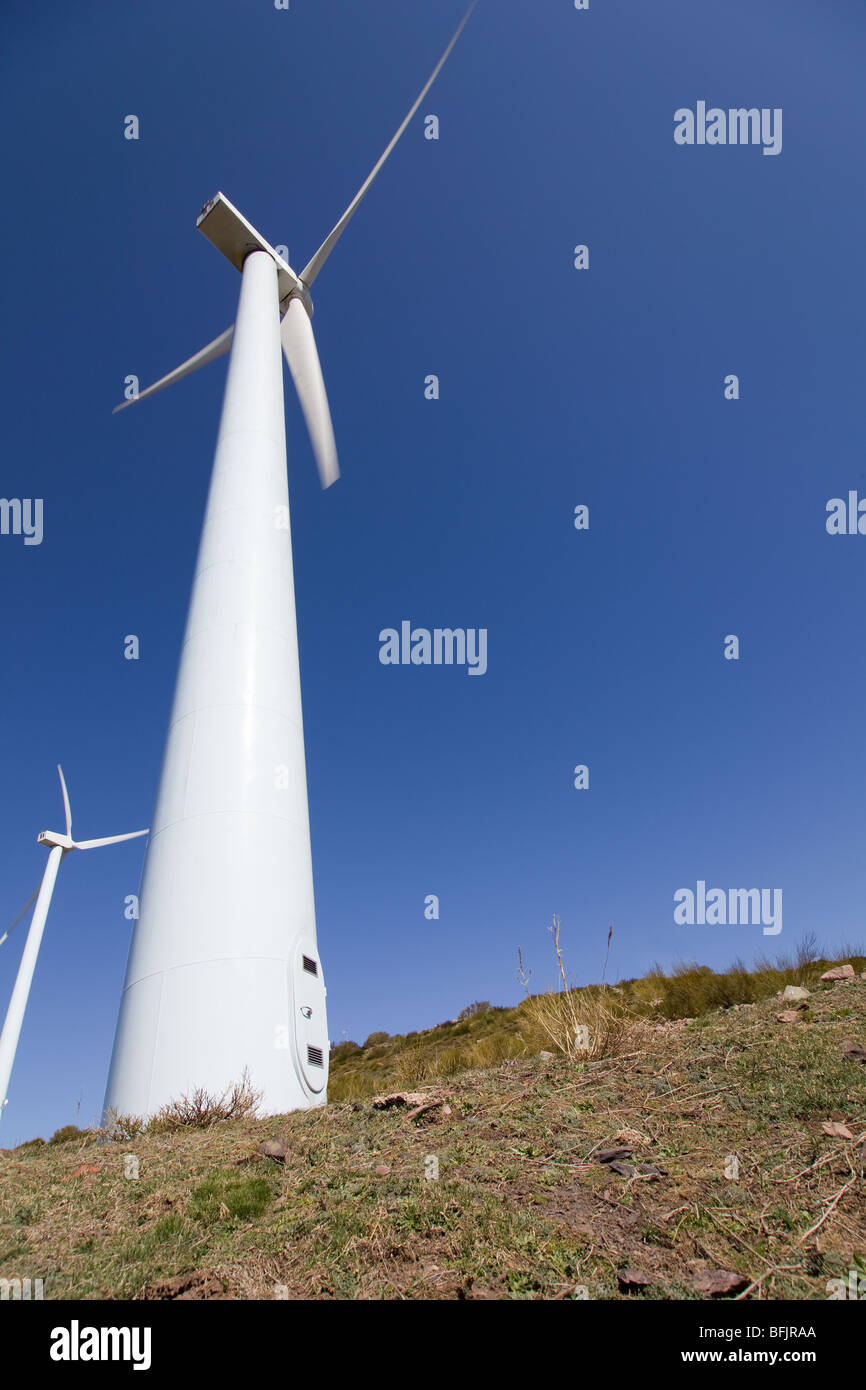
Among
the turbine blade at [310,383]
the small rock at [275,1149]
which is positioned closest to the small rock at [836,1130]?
the small rock at [275,1149]

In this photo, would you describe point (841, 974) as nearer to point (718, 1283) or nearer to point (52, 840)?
point (718, 1283)

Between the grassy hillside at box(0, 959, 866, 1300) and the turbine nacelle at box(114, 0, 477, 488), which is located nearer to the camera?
the grassy hillside at box(0, 959, 866, 1300)

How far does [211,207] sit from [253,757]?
53.8 ft

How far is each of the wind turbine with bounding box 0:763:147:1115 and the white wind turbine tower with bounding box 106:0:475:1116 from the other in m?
11.8

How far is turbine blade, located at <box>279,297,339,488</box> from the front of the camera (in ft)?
51.8

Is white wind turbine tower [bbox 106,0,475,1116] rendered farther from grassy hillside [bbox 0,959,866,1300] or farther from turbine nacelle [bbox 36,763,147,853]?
turbine nacelle [bbox 36,763,147,853]

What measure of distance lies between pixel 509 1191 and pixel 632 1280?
3.79ft

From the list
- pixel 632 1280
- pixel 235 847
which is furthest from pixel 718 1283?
pixel 235 847

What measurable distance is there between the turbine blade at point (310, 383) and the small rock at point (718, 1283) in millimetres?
14829

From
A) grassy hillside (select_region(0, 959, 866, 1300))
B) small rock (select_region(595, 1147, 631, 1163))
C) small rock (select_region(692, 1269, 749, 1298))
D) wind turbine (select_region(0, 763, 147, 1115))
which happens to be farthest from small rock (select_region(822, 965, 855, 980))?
wind turbine (select_region(0, 763, 147, 1115))

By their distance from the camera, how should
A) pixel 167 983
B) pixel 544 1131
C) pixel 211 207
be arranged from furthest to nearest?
pixel 211 207
pixel 167 983
pixel 544 1131
